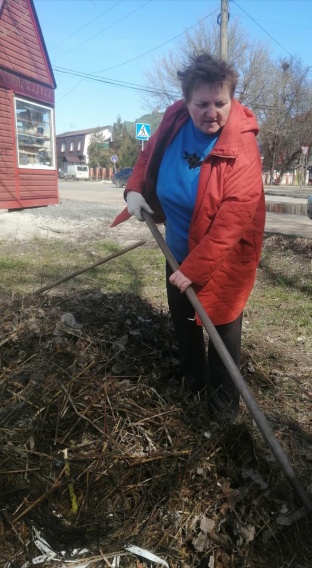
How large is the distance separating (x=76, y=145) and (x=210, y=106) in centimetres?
7751

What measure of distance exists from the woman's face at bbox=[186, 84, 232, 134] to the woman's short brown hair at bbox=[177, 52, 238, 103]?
23mm

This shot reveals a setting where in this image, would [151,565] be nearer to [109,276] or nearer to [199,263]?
[199,263]

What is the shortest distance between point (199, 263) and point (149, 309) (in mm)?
1414

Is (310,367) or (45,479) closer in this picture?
(45,479)

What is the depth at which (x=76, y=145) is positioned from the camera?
246ft

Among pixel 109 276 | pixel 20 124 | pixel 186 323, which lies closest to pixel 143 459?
pixel 186 323

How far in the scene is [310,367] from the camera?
336 cm

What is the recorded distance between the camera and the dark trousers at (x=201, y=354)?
7.73ft

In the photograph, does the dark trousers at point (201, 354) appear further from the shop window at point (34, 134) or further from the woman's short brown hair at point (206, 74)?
the shop window at point (34, 134)

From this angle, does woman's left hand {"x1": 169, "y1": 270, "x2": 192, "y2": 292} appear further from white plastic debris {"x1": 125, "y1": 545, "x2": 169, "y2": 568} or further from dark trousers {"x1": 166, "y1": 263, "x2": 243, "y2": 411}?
white plastic debris {"x1": 125, "y1": 545, "x2": 169, "y2": 568}

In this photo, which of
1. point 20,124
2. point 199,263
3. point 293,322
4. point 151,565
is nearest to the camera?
point 151,565

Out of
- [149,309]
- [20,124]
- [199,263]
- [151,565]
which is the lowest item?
[151,565]

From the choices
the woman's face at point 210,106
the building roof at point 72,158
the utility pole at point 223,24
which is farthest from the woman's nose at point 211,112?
the building roof at point 72,158

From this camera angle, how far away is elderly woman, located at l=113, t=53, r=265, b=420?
1934 millimetres
